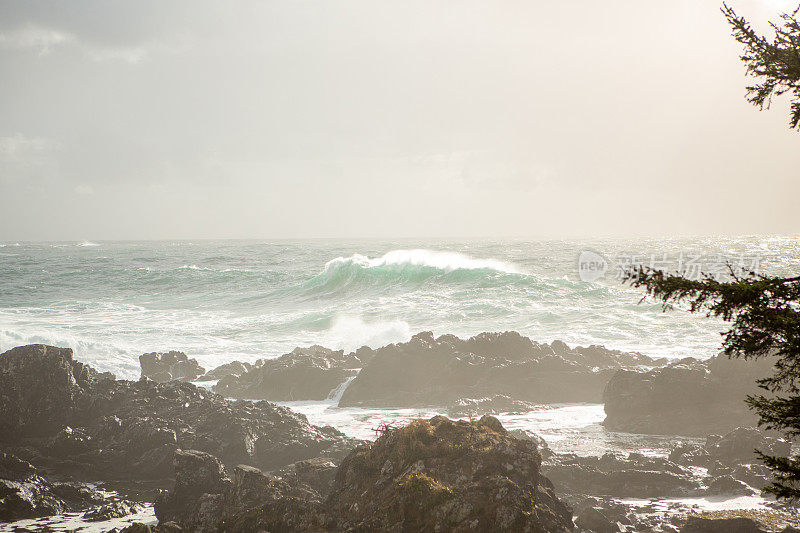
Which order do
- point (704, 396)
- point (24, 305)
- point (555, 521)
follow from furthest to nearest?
point (24, 305)
point (704, 396)
point (555, 521)

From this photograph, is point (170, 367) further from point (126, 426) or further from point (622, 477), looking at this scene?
point (622, 477)

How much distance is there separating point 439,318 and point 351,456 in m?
25.1

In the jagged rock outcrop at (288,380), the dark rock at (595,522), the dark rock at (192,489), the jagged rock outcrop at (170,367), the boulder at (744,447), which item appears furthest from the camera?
the jagged rock outcrop at (170,367)

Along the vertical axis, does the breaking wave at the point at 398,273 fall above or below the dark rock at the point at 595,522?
above

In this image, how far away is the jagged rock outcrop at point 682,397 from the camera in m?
14.9

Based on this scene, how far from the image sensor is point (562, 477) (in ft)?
36.5

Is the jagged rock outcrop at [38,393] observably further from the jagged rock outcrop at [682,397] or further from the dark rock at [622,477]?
the jagged rock outcrop at [682,397]

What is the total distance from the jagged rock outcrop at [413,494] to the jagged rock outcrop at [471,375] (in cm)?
885

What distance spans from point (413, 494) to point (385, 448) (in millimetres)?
1446

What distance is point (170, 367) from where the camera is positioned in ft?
76.1

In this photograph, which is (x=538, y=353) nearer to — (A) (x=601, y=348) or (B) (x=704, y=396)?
(A) (x=601, y=348)

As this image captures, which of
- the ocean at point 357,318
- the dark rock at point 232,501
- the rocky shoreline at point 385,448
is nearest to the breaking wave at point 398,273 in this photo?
the ocean at point 357,318

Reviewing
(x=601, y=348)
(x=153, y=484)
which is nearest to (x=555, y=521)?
(x=153, y=484)

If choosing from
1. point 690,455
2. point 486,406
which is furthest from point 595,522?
point 486,406
